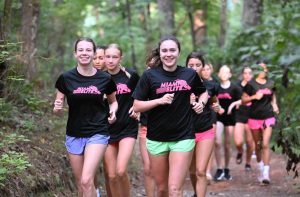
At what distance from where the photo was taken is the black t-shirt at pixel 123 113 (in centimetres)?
775

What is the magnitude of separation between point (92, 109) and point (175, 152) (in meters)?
1.20

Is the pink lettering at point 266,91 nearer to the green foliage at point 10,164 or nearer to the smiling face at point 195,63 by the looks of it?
the smiling face at point 195,63

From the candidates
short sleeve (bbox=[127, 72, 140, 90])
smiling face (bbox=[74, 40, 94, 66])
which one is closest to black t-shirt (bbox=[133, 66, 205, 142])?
smiling face (bbox=[74, 40, 94, 66])

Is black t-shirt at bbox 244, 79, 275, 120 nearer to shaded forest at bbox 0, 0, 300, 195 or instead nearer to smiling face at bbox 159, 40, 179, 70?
shaded forest at bbox 0, 0, 300, 195

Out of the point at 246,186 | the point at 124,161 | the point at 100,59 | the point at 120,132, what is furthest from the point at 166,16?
the point at 124,161

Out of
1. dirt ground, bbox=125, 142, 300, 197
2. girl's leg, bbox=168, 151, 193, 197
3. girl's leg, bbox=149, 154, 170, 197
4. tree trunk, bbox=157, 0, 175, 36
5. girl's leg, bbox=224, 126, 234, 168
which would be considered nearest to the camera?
girl's leg, bbox=168, 151, 193, 197

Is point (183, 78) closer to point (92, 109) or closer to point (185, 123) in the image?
point (185, 123)

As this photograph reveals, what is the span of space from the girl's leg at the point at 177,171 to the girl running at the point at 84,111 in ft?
3.12

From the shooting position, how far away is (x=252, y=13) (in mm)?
20953

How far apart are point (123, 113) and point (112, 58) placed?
830 mm

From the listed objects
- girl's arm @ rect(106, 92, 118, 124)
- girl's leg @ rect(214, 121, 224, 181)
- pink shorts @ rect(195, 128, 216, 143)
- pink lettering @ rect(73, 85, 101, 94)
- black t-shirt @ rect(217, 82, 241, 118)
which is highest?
pink lettering @ rect(73, 85, 101, 94)

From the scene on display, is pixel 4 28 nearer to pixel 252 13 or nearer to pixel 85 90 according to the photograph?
pixel 85 90

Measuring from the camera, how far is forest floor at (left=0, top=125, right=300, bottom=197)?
7.18 meters

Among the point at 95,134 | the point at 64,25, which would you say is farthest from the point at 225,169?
the point at 64,25
